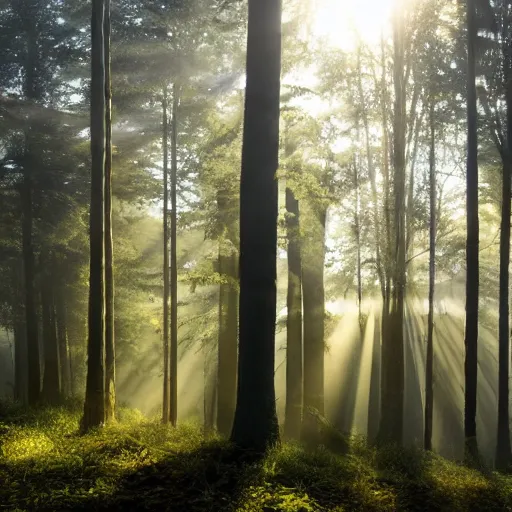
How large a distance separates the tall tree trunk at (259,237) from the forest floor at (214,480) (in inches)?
21.8

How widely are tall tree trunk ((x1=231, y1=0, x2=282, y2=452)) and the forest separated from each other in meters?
0.03

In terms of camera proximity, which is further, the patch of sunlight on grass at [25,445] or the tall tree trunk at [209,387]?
the tall tree trunk at [209,387]

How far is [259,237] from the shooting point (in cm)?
715

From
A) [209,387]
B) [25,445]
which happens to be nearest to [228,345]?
[25,445]

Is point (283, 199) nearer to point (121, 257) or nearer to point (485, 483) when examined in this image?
point (121, 257)

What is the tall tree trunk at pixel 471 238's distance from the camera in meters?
12.4

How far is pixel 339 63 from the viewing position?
1457cm

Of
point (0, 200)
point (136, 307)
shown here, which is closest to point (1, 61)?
point (0, 200)

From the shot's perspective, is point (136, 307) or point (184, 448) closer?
point (184, 448)

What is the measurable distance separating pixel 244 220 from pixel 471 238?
768 centimetres

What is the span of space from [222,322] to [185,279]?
12.9ft

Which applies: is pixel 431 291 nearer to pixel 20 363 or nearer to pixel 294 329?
pixel 294 329

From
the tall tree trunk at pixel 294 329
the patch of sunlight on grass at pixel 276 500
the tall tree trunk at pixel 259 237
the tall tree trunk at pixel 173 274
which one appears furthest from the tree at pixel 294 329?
the patch of sunlight on grass at pixel 276 500

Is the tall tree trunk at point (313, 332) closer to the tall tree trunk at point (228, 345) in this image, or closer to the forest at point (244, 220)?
the forest at point (244, 220)
